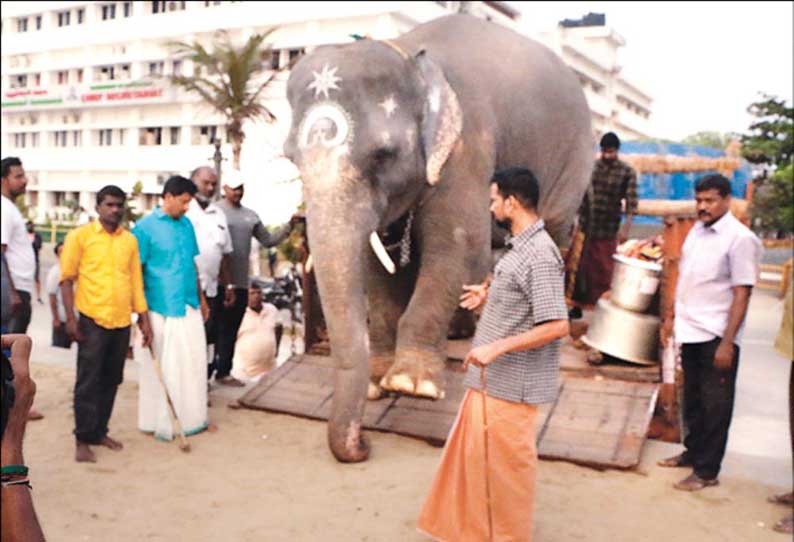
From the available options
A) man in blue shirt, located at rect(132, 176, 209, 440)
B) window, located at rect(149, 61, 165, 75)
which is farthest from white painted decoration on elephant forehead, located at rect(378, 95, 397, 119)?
window, located at rect(149, 61, 165, 75)

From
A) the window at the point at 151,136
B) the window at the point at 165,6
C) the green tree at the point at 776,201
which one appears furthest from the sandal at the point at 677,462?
the window at the point at 165,6

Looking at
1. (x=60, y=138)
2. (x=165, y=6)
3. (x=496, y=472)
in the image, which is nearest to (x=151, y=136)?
(x=165, y=6)

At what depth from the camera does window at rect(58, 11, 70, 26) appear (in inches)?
1689

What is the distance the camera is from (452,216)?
504 centimetres

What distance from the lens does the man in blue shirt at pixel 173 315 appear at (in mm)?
4938

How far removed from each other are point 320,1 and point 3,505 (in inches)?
1222

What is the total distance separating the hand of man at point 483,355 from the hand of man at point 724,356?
1.60 meters

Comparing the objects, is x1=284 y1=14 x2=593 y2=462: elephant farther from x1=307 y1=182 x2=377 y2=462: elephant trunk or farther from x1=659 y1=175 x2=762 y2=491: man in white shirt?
x1=659 y1=175 x2=762 y2=491: man in white shirt

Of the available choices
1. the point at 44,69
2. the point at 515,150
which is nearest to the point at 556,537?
the point at 515,150

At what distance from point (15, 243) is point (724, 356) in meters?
4.58

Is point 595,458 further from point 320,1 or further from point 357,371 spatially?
point 320,1

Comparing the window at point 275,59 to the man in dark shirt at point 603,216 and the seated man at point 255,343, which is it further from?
the man in dark shirt at point 603,216

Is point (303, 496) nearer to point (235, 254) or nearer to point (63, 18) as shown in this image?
point (235, 254)

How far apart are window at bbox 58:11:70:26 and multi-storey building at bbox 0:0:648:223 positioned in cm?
7
